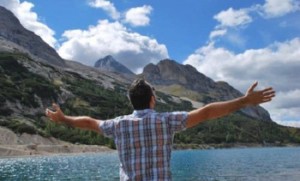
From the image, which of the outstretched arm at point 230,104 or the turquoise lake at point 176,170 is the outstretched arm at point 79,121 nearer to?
the outstretched arm at point 230,104

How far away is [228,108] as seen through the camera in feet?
19.4

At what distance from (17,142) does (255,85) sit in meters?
135

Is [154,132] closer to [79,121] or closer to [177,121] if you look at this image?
[177,121]

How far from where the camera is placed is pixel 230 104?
19.4 ft

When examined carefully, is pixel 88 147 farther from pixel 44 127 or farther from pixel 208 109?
pixel 208 109

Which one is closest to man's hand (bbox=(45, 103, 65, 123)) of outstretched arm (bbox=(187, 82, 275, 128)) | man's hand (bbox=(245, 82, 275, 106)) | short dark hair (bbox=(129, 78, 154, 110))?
short dark hair (bbox=(129, 78, 154, 110))

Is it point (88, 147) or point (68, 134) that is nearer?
point (88, 147)

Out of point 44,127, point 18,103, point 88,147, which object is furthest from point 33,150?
point 18,103

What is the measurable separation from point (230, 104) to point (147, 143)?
1.22 m

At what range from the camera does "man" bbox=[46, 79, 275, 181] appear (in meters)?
5.88

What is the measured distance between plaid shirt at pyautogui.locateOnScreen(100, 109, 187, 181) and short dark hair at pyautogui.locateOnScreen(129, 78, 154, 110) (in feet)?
0.39

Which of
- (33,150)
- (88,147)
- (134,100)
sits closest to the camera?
(134,100)

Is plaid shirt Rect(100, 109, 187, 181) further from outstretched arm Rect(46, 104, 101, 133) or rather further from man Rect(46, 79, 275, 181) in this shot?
outstretched arm Rect(46, 104, 101, 133)

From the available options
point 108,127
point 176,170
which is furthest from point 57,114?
point 176,170
